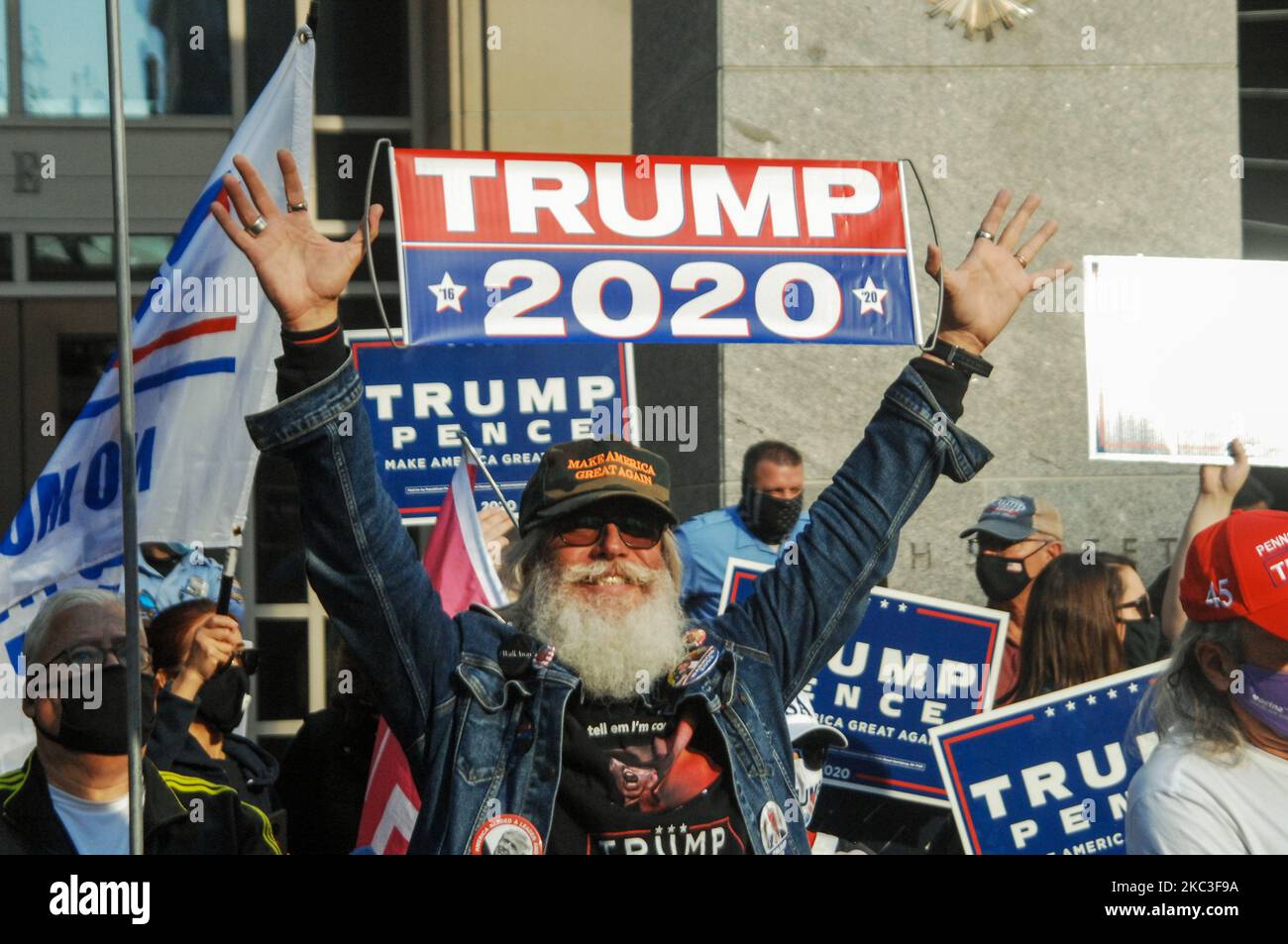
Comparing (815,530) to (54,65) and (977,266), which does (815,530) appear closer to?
(977,266)

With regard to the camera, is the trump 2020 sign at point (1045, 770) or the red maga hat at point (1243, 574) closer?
the red maga hat at point (1243, 574)

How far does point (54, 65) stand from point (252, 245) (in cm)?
572

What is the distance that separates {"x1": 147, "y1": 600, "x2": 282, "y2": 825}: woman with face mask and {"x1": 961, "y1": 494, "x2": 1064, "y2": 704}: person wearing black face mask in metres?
2.36

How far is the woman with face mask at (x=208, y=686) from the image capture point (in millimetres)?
4598

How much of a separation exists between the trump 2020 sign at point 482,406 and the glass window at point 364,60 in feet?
9.63

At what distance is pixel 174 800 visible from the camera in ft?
12.9

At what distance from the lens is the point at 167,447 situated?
4391 mm

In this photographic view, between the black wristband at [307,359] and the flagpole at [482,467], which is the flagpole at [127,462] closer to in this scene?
the black wristband at [307,359]

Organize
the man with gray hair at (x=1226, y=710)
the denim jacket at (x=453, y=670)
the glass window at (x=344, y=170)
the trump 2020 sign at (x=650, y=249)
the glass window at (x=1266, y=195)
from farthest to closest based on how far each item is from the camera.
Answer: the glass window at (x=344, y=170)
the glass window at (x=1266, y=195)
the trump 2020 sign at (x=650, y=249)
the denim jacket at (x=453, y=670)
the man with gray hair at (x=1226, y=710)

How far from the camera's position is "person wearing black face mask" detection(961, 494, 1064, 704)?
565 centimetres

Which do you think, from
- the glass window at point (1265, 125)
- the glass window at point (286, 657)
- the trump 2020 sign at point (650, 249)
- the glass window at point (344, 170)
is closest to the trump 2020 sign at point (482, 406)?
the trump 2020 sign at point (650, 249)

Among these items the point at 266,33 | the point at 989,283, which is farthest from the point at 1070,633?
the point at 266,33

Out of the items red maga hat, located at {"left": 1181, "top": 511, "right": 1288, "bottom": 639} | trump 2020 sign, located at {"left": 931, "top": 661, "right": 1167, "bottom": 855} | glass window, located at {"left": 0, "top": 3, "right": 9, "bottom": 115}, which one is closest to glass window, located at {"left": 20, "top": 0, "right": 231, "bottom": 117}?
glass window, located at {"left": 0, "top": 3, "right": 9, "bottom": 115}
